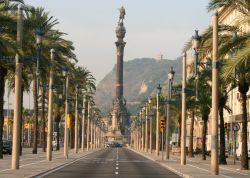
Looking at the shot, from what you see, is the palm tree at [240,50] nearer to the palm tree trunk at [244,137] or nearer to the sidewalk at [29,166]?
the palm tree trunk at [244,137]

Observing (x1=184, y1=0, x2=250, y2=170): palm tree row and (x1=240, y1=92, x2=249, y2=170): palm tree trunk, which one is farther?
(x1=240, y1=92, x2=249, y2=170): palm tree trunk

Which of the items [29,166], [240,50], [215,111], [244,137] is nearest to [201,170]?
[244,137]

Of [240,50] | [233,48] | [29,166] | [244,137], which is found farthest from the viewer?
[244,137]

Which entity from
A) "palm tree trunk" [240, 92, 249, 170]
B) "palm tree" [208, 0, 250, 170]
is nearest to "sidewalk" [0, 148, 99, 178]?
"palm tree" [208, 0, 250, 170]

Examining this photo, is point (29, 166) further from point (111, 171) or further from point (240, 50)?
point (240, 50)

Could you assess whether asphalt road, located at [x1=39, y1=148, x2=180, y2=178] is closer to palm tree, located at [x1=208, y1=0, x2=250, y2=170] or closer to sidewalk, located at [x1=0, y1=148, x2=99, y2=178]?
A: sidewalk, located at [x1=0, y1=148, x2=99, y2=178]

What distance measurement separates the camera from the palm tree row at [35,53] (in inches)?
1664

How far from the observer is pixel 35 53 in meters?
55.3

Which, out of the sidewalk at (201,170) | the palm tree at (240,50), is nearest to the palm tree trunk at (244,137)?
the palm tree at (240,50)

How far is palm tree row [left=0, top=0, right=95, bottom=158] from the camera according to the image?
139ft

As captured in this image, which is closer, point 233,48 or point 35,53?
point 233,48

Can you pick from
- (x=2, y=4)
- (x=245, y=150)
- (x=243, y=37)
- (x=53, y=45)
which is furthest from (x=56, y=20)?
(x=243, y=37)

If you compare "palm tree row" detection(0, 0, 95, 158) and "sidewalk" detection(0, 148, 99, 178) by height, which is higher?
"palm tree row" detection(0, 0, 95, 158)

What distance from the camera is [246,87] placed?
160 feet
